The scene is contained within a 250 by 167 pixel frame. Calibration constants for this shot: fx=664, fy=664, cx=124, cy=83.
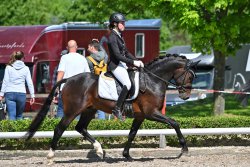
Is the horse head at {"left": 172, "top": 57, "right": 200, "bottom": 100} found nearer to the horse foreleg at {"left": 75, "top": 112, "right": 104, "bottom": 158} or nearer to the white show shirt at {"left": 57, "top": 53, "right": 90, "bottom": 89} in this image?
the horse foreleg at {"left": 75, "top": 112, "right": 104, "bottom": 158}

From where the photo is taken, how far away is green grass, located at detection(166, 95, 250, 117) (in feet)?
70.0

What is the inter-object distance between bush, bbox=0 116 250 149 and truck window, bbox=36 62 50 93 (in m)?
9.47

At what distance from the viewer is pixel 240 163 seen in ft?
39.1

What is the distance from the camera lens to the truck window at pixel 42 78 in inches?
926

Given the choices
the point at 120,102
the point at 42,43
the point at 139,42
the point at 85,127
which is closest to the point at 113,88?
the point at 120,102

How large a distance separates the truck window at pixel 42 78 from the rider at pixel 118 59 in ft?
37.7

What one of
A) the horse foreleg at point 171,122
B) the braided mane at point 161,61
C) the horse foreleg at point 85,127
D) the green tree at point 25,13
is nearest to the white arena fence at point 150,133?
the horse foreleg at point 85,127

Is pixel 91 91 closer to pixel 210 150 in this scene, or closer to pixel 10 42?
pixel 210 150

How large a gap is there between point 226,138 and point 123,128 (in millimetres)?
2260

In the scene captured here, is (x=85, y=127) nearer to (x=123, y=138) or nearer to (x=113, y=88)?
(x=113, y=88)

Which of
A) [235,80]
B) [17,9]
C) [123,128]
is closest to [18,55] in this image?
[123,128]

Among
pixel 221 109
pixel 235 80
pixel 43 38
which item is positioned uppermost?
pixel 43 38

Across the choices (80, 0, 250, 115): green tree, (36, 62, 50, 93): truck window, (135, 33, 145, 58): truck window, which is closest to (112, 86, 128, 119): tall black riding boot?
(80, 0, 250, 115): green tree

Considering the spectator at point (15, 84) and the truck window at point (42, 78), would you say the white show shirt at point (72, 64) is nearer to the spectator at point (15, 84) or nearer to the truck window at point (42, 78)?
the spectator at point (15, 84)
